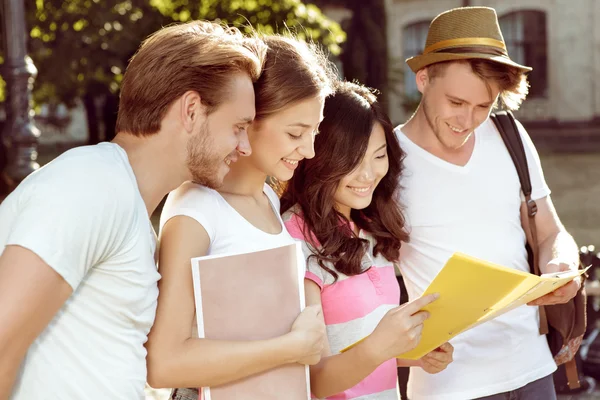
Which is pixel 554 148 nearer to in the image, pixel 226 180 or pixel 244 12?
pixel 244 12

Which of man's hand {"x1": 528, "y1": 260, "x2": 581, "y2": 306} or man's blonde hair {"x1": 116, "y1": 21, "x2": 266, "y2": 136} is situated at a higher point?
man's blonde hair {"x1": 116, "y1": 21, "x2": 266, "y2": 136}

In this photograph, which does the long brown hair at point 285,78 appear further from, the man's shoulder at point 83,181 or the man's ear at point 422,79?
the man's ear at point 422,79

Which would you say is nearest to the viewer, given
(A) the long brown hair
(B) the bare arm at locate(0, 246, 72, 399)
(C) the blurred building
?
(B) the bare arm at locate(0, 246, 72, 399)

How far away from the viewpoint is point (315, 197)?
246 centimetres

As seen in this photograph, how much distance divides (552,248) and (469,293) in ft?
3.09

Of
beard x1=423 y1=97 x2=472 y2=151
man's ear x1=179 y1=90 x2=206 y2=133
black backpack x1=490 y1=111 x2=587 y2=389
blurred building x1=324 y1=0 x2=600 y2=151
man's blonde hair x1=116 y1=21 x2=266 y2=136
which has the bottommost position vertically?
blurred building x1=324 y1=0 x2=600 y2=151

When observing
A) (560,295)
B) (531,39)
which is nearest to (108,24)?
(560,295)

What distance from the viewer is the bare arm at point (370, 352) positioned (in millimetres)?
2043

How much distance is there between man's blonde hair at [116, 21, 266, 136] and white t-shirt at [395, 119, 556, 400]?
3.43 feet

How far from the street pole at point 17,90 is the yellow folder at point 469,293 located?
4281 mm

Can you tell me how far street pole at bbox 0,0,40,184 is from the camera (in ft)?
19.3

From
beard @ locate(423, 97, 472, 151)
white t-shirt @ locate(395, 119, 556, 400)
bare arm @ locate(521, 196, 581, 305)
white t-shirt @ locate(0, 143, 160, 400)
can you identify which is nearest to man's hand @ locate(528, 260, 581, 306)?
bare arm @ locate(521, 196, 581, 305)

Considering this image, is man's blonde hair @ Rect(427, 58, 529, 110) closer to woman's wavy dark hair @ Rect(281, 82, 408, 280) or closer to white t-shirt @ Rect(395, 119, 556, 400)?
white t-shirt @ Rect(395, 119, 556, 400)

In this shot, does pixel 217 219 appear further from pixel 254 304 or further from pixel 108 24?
pixel 108 24
